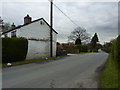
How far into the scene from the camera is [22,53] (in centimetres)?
1346

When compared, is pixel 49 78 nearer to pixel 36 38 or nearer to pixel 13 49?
pixel 13 49

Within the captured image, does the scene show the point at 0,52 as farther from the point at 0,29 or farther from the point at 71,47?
the point at 71,47

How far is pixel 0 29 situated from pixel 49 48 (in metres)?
17.8

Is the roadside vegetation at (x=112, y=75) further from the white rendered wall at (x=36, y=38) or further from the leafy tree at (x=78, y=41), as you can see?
the leafy tree at (x=78, y=41)

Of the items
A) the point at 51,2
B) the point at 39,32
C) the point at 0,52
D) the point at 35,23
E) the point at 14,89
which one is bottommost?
the point at 14,89

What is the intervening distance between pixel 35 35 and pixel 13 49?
1218cm

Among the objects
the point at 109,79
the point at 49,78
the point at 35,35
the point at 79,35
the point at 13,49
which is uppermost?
the point at 79,35

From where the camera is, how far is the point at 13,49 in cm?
1235

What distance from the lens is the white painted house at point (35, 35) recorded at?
1636cm

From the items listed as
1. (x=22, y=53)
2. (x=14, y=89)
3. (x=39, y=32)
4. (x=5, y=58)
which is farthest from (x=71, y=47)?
(x=14, y=89)

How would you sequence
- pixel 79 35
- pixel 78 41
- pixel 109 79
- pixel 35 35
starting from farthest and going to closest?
1. pixel 79 35
2. pixel 78 41
3. pixel 35 35
4. pixel 109 79

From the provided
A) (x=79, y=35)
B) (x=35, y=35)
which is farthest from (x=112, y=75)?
(x=79, y=35)

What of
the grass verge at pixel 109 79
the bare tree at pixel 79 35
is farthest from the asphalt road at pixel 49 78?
the bare tree at pixel 79 35

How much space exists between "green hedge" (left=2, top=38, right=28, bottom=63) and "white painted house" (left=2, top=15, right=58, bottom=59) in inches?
76.7
